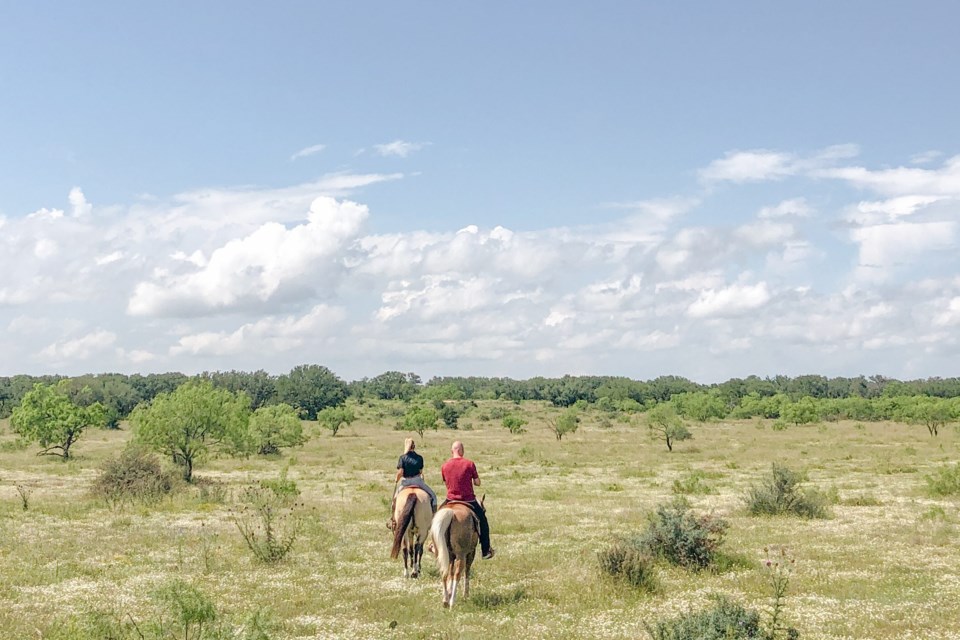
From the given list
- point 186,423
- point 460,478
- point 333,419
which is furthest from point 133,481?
point 333,419

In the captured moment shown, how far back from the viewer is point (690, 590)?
16469 millimetres

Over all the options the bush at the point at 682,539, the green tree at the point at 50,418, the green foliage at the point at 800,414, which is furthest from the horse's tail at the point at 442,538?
the green foliage at the point at 800,414

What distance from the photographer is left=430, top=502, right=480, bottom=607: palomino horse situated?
15.2 meters

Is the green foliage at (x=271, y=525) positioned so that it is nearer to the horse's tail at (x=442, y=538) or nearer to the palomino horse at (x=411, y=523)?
the palomino horse at (x=411, y=523)

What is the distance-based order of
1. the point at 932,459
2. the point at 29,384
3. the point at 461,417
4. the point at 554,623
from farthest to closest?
the point at 29,384 → the point at 461,417 → the point at 932,459 → the point at 554,623

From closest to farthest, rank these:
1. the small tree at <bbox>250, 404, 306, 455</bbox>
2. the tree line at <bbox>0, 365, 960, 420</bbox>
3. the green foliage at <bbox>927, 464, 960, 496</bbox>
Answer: the green foliage at <bbox>927, 464, 960, 496</bbox> < the small tree at <bbox>250, 404, 306, 455</bbox> < the tree line at <bbox>0, 365, 960, 420</bbox>

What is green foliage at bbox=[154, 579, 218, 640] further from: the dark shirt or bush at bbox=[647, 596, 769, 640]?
the dark shirt

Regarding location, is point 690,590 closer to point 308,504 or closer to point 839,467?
point 308,504

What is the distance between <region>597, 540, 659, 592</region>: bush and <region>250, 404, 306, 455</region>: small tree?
47970 mm

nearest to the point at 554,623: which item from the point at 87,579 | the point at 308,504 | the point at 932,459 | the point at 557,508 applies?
the point at 87,579

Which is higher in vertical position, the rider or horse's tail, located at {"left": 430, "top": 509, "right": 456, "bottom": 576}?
the rider

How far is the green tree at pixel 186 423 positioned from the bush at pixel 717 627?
3401cm

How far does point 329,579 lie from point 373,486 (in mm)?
21055

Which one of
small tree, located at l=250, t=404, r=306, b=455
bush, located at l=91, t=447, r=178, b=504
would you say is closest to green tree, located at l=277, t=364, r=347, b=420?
small tree, located at l=250, t=404, r=306, b=455
